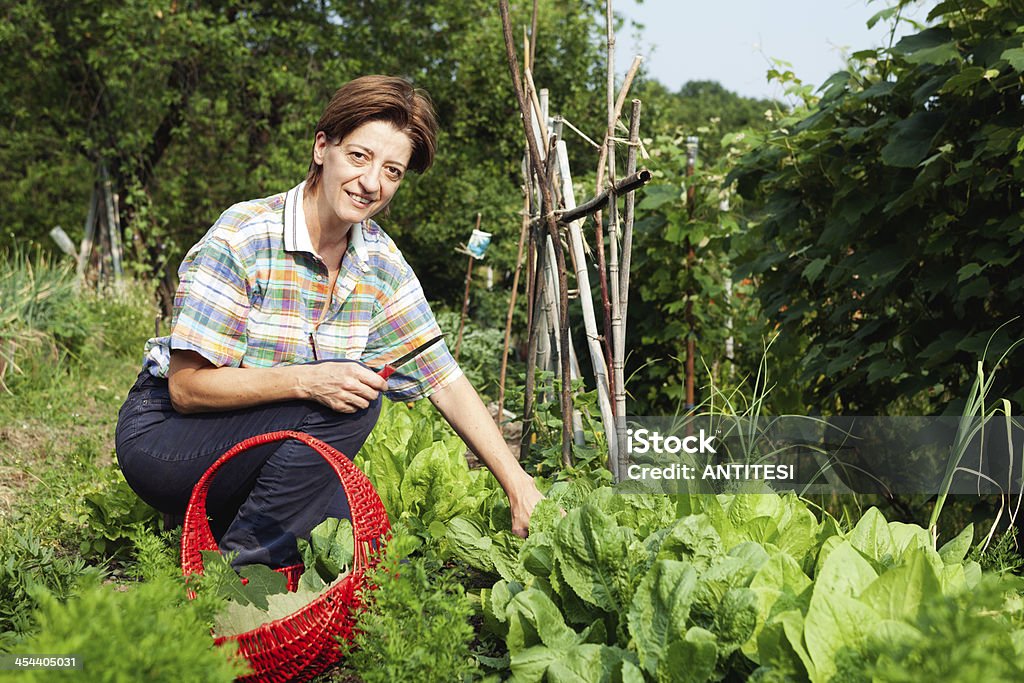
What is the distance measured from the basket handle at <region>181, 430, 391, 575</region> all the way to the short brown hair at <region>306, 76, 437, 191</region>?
2.33 ft

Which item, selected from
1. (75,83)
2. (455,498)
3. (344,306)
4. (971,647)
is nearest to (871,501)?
(455,498)

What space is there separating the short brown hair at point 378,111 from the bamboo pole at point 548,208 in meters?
0.27

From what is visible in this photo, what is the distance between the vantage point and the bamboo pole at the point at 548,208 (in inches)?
96.0

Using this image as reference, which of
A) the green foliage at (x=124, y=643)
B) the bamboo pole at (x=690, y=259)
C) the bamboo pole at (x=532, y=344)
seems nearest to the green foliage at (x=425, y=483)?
the bamboo pole at (x=532, y=344)

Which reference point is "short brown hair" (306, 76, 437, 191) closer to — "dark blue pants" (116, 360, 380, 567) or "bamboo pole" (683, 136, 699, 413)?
"dark blue pants" (116, 360, 380, 567)

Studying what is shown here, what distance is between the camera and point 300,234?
7.22 ft

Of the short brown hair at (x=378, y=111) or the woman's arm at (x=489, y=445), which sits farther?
the short brown hair at (x=378, y=111)

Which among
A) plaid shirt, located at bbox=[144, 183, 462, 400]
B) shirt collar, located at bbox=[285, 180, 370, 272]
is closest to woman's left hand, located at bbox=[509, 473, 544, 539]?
plaid shirt, located at bbox=[144, 183, 462, 400]

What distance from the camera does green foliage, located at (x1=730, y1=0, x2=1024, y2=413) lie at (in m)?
2.66

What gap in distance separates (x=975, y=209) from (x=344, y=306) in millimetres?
1948

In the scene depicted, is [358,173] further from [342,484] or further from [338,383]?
[342,484]

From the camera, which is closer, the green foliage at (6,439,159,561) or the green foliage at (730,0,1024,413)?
the green foliage at (6,439,159,561)

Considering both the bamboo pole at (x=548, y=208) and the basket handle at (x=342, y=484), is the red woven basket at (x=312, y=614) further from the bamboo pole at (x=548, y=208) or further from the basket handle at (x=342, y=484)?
the bamboo pole at (x=548, y=208)

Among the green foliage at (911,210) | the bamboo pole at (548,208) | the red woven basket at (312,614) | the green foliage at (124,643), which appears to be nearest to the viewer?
the green foliage at (124,643)
